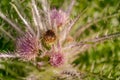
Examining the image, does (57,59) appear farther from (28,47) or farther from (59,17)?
(59,17)

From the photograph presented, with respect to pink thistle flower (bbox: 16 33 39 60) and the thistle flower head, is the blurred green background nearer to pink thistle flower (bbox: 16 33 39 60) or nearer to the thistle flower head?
pink thistle flower (bbox: 16 33 39 60)

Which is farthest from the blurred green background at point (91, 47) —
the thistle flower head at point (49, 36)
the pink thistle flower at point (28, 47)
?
the thistle flower head at point (49, 36)

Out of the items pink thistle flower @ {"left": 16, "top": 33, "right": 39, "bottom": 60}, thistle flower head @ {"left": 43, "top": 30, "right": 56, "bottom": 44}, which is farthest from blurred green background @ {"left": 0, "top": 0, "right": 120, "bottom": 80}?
thistle flower head @ {"left": 43, "top": 30, "right": 56, "bottom": 44}

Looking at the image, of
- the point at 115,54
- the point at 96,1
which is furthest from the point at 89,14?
the point at 115,54

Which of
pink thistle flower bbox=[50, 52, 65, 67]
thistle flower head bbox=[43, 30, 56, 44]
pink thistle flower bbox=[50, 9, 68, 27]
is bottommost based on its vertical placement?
pink thistle flower bbox=[50, 52, 65, 67]

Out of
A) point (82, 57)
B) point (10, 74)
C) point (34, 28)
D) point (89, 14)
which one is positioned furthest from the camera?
point (89, 14)

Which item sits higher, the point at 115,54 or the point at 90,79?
the point at 115,54

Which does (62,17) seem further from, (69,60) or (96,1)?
(96,1)
